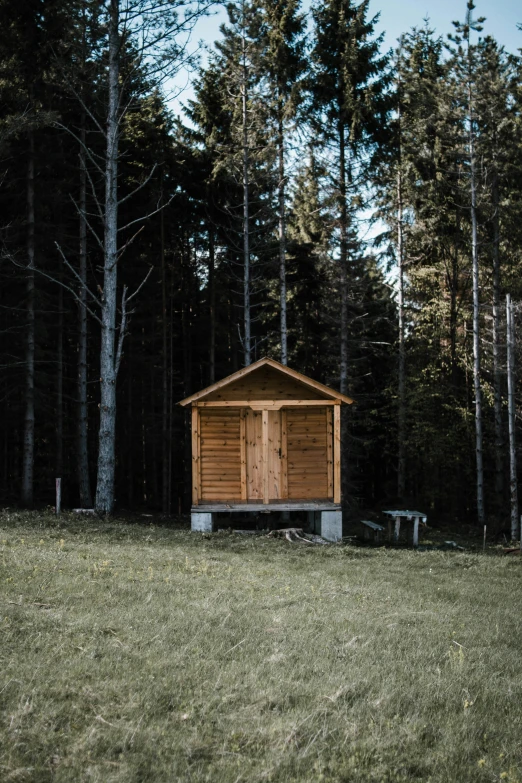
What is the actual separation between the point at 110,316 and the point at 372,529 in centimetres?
924

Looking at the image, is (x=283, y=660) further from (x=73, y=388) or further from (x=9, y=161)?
(x=73, y=388)

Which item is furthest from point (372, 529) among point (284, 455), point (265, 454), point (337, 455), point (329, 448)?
point (265, 454)

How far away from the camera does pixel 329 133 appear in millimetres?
25766

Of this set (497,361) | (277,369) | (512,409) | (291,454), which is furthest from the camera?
(497,361)

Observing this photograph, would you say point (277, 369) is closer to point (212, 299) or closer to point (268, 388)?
point (268, 388)

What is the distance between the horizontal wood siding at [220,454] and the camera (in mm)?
18734

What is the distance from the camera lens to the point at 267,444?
17984 mm

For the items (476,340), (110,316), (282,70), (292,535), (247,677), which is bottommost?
(292,535)

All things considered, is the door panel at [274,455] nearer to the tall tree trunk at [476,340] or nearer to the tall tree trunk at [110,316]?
the tall tree trunk at [110,316]

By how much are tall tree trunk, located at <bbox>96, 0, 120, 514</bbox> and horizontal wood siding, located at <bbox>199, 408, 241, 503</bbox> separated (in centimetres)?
236

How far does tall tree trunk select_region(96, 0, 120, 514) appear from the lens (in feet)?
61.0

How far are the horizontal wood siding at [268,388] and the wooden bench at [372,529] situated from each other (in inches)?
143

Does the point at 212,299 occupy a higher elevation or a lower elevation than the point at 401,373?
higher

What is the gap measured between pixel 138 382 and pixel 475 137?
16903 millimetres
